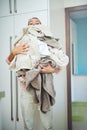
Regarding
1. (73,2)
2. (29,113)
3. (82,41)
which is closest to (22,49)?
(29,113)

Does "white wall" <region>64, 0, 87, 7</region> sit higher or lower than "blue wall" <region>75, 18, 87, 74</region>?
higher

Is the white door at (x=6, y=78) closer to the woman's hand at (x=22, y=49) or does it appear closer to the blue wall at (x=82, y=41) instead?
the woman's hand at (x=22, y=49)

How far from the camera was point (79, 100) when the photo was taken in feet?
8.41

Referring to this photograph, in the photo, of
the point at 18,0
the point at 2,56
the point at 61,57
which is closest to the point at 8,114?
the point at 2,56

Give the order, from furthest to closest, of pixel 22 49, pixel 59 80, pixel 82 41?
pixel 82 41
pixel 59 80
pixel 22 49

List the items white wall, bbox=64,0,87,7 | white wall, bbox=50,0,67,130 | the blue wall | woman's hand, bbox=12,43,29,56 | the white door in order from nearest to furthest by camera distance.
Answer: woman's hand, bbox=12,43,29,56 → white wall, bbox=50,0,67,130 → the white door → white wall, bbox=64,0,87,7 → the blue wall

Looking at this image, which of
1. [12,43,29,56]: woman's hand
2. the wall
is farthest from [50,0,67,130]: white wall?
[12,43,29,56]: woman's hand

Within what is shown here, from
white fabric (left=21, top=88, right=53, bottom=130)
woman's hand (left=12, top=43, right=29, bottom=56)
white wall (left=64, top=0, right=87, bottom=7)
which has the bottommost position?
white fabric (left=21, top=88, right=53, bottom=130)

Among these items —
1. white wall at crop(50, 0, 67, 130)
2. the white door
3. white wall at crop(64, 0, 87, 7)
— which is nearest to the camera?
white wall at crop(50, 0, 67, 130)

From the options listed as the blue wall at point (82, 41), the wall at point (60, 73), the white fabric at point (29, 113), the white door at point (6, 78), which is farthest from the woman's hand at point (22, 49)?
the blue wall at point (82, 41)

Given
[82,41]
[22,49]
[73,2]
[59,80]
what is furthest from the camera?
[82,41]

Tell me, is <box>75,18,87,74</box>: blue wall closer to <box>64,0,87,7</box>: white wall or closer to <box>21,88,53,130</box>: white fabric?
<box>64,0,87,7</box>: white wall

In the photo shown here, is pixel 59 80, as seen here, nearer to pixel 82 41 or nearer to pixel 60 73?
pixel 60 73

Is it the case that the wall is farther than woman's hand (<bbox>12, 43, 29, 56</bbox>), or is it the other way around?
the wall
